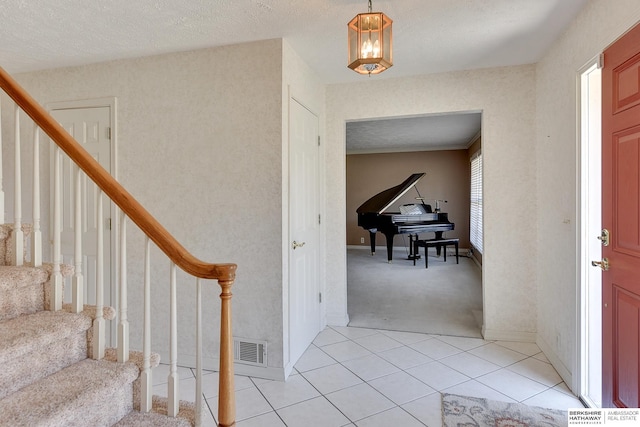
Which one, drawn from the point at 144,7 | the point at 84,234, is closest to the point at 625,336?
the point at 144,7

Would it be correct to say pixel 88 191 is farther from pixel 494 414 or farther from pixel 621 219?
pixel 621 219

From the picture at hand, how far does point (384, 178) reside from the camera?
8.78 m

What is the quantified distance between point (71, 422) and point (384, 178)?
26.5ft

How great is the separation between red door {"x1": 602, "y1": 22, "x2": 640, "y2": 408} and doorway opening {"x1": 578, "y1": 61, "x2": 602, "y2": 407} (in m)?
0.21

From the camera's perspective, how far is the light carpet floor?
3.66m

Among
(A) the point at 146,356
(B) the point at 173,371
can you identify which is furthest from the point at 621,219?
(A) the point at 146,356

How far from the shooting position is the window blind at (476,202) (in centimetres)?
668

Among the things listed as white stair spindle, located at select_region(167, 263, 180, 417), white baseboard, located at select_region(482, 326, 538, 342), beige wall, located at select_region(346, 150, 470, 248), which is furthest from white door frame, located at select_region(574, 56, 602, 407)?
beige wall, located at select_region(346, 150, 470, 248)

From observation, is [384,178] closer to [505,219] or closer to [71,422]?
[505,219]

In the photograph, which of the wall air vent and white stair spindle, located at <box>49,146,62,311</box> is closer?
white stair spindle, located at <box>49,146,62,311</box>

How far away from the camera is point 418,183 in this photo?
336 inches

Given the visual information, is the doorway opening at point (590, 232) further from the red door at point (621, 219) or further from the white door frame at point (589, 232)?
the red door at point (621, 219)

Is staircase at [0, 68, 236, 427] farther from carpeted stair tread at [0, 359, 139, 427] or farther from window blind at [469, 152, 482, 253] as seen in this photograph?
window blind at [469, 152, 482, 253]

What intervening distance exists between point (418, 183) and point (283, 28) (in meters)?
6.67
